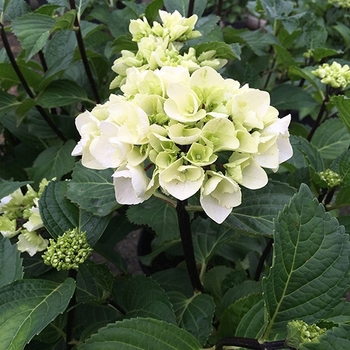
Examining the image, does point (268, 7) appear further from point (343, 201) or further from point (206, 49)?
point (343, 201)

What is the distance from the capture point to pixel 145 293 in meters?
0.75

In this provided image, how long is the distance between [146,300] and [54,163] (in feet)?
1.66

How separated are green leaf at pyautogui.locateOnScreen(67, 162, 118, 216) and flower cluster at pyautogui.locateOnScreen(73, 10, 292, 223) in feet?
0.49

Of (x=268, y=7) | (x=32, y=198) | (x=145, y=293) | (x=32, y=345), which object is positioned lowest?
(x=32, y=345)

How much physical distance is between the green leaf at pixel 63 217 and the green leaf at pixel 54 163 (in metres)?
0.36

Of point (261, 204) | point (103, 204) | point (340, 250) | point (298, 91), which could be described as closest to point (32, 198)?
point (103, 204)

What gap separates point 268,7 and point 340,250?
92 cm

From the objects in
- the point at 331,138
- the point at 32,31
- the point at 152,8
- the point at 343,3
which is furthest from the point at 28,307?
the point at 343,3

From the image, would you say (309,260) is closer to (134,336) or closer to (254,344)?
(254,344)

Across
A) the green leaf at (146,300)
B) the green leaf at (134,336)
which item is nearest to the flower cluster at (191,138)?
the green leaf at (134,336)


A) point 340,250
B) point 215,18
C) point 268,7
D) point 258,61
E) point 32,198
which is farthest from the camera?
point 258,61

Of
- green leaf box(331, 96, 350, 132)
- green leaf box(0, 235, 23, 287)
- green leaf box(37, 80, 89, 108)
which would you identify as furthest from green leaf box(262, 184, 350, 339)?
green leaf box(37, 80, 89, 108)

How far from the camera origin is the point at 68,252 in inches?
23.2

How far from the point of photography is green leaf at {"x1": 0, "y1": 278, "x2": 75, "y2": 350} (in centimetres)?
50
